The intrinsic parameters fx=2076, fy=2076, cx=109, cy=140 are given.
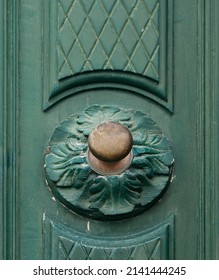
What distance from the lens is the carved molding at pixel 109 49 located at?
3.30 metres

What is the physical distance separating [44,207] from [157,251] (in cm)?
19

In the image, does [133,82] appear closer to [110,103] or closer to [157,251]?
[110,103]

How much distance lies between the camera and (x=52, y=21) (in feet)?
10.9

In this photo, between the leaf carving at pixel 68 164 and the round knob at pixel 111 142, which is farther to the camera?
the leaf carving at pixel 68 164

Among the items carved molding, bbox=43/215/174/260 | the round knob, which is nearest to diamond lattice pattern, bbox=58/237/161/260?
carved molding, bbox=43/215/174/260

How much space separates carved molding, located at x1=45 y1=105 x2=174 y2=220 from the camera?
3271 millimetres

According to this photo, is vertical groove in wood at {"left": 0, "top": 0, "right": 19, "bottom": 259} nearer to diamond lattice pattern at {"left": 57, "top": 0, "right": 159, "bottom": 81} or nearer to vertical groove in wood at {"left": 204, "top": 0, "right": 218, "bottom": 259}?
diamond lattice pattern at {"left": 57, "top": 0, "right": 159, "bottom": 81}

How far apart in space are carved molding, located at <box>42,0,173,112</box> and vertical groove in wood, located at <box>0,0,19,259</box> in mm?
54

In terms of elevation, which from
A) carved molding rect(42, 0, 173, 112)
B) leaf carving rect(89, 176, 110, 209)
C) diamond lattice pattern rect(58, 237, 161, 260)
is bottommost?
diamond lattice pattern rect(58, 237, 161, 260)

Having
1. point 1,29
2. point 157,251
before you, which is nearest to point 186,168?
point 157,251

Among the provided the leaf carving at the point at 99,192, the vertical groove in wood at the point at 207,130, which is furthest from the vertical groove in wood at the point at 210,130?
the leaf carving at the point at 99,192

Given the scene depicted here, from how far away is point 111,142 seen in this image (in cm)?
311

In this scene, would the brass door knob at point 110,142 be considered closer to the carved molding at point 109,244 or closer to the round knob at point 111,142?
the round knob at point 111,142

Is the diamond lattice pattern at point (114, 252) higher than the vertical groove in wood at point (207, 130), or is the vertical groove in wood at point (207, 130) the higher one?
the vertical groove in wood at point (207, 130)
